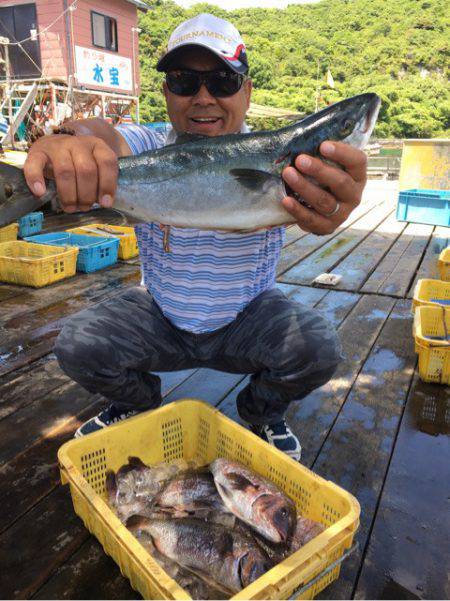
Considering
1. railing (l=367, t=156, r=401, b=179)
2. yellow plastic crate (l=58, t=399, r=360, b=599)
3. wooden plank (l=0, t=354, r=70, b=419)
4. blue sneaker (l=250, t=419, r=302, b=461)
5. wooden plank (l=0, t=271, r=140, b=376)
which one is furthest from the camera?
railing (l=367, t=156, r=401, b=179)

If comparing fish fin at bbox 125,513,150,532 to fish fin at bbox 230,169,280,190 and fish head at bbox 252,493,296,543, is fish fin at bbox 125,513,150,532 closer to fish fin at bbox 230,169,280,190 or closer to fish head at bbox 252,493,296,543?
fish head at bbox 252,493,296,543

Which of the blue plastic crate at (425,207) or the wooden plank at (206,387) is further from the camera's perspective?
the blue plastic crate at (425,207)

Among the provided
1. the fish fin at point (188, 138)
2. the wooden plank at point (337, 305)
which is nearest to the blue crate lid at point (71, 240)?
the wooden plank at point (337, 305)

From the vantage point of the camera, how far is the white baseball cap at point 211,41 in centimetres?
252

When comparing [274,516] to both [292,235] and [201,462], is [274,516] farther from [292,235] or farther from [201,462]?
[292,235]

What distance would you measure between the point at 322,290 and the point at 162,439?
11.2 feet

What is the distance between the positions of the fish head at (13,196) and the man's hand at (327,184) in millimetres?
1072

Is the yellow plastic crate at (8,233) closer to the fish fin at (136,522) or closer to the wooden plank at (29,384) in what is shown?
the wooden plank at (29,384)

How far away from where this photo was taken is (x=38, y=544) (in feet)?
6.70

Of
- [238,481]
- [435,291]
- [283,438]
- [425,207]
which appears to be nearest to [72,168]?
[238,481]

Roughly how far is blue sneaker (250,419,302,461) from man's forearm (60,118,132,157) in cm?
182

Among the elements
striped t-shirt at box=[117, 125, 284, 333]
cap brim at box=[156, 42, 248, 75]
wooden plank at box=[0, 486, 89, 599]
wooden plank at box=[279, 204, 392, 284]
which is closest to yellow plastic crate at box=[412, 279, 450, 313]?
wooden plank at box=[279, 204, 392, 284]

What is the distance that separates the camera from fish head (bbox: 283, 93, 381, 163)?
2.04 m

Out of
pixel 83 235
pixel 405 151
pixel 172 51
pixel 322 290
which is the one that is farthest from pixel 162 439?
Answer: pixel 405 151
